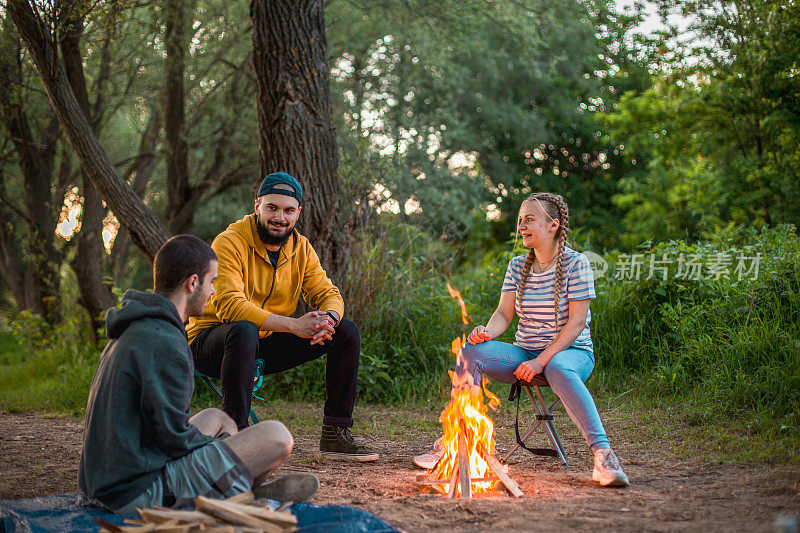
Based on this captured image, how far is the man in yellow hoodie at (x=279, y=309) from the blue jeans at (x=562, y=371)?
807 millimetres

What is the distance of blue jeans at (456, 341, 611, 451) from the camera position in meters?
3.50

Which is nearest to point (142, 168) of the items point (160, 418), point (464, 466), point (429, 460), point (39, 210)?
point (39, 210)

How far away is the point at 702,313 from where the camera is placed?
233 inches

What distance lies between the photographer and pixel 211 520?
2.35 metres

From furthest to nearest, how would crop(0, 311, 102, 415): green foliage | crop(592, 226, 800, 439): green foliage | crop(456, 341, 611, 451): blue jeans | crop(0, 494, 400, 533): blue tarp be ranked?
crop(0, 311, 102, 415): green foliage → crop(592, 226, 800, 439): green foliage → crop(456, 341, 611, 451): blue jeans → crop(0, 494, 400, 533): blue tarp

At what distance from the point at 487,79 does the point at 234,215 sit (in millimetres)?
7668

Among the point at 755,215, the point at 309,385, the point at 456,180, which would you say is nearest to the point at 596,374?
the point at 309,385

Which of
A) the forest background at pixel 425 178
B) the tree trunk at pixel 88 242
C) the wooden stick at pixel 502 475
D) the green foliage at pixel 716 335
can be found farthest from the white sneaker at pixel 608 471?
the tree trunk at pixel 88 242

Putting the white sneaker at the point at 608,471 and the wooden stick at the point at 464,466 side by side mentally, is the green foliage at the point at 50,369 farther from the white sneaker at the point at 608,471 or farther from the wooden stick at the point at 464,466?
the white sneaker at the point at 608,471

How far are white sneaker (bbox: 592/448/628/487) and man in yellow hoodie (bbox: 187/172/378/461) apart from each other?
1.34m

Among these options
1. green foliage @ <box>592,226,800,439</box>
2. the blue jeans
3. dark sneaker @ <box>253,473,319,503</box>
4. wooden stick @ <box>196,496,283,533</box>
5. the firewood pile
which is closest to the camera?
the firewood pile

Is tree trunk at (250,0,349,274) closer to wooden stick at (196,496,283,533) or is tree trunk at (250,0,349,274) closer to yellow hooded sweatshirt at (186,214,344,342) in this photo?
yellow hooded sweatshirt at (186,214,344,342)

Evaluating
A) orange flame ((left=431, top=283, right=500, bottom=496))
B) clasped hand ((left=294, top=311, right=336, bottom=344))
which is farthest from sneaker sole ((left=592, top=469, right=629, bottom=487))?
clasped hand ((left=294, top=311, right=336, bottom=344))

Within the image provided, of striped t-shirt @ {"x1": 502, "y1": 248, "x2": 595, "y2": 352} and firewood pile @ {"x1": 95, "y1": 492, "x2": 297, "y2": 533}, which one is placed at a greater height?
striped t-shirt @ {"x1": 502, "y1": 248, "x2": 595, "y2": 352}
